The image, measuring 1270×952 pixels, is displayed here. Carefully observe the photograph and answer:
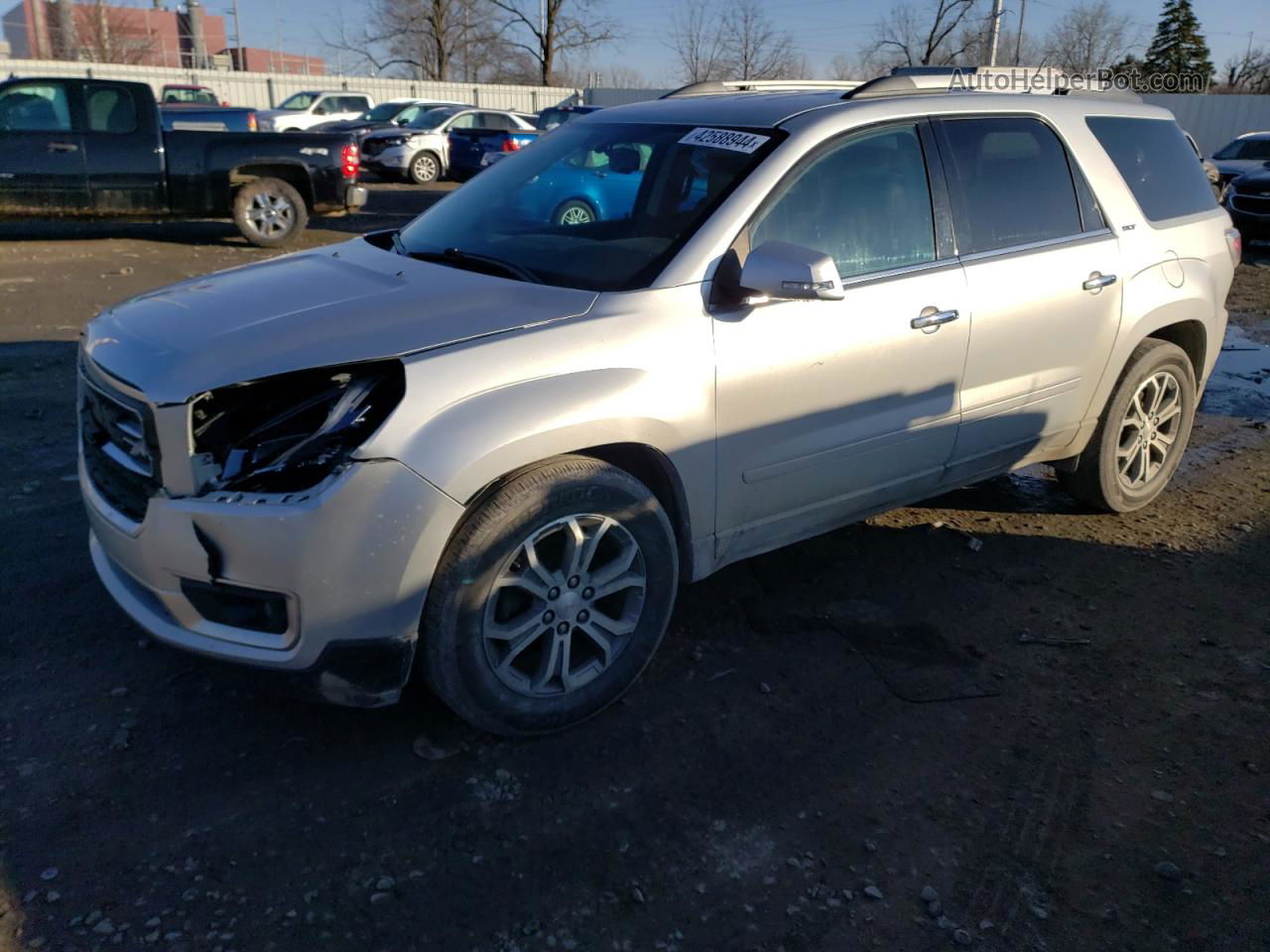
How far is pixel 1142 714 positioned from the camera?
11.6 feet

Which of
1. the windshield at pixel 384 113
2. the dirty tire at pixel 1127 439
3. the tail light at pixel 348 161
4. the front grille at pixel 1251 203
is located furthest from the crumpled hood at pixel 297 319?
the windshield at pixel 384 113

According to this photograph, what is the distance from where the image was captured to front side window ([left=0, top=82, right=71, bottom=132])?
472 inches

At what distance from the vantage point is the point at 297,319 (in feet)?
10.0

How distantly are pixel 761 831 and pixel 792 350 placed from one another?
153 cm

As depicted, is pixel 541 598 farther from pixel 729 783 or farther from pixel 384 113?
pixel 384 113

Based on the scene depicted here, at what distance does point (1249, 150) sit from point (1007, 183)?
18.2m

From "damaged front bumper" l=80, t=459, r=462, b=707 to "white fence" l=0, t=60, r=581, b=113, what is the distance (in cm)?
3220

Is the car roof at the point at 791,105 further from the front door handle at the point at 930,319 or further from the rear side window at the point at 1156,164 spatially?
the front door handle at the point at 930,319

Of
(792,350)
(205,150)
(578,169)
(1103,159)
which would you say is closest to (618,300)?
(792,350)

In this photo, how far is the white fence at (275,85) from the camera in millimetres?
33938

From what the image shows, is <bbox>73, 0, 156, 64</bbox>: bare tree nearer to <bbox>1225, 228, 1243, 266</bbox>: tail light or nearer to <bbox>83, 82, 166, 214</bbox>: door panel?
<bbox>83, 82, 166, 214</bbox>: door panel

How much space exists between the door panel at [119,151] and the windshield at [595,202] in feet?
31.0

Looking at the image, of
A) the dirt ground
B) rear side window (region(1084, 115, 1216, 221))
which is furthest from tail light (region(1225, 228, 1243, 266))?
the dirt ground

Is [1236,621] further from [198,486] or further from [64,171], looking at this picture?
[64,171]
